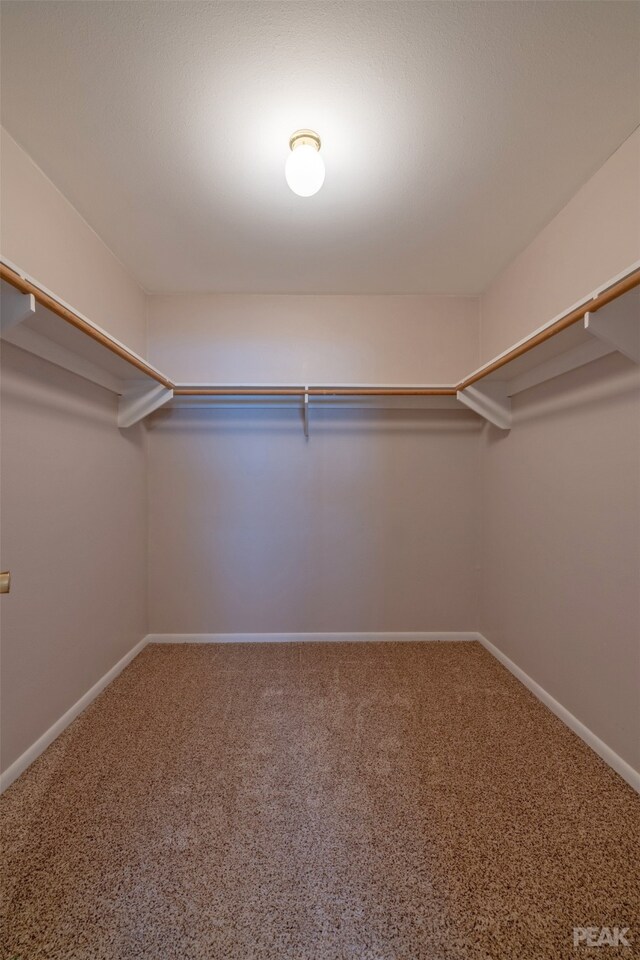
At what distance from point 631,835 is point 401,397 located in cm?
216

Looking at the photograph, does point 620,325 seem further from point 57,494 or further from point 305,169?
point 57,494

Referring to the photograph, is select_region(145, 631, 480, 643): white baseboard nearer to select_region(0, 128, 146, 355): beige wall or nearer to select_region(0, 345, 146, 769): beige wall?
select_region(0, 345, 146, 769): beige wall

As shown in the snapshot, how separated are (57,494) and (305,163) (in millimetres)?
1625

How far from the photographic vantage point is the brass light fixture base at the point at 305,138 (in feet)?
4.51

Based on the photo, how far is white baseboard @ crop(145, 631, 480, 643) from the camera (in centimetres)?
256

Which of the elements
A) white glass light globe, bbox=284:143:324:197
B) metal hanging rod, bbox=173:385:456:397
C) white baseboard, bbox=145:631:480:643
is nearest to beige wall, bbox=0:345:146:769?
white baseboard, bbox=145:631:480:643

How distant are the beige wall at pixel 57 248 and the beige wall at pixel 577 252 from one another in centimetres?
220

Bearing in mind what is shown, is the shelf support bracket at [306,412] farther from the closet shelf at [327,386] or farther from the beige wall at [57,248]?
the beige wall at [57,248]

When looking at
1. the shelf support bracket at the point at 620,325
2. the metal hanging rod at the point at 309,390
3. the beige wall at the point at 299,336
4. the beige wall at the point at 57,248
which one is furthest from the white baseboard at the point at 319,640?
the beige wall at the point at 57,248

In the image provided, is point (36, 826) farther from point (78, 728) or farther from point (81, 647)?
point (81, 647)

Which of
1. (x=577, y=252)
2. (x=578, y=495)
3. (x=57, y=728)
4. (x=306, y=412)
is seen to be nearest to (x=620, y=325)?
(x=577, y=252)

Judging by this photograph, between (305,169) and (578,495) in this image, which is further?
(578,495)

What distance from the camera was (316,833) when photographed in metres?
1.16

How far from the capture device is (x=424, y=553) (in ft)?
8.57
